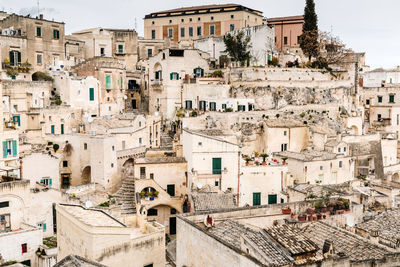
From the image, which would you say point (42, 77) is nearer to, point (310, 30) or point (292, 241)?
point (310, 30)

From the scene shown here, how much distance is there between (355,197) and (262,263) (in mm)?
14636

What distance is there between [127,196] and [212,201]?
8.55 meters

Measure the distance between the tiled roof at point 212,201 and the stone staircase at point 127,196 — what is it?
5284 mm

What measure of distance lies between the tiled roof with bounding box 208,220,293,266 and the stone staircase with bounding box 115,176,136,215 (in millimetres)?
14972

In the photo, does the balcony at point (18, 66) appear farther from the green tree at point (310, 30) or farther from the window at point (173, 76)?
the green tree at point (310, 30)

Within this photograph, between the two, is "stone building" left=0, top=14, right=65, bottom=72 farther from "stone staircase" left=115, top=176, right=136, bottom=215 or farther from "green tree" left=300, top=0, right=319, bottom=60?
"green tree" left=300, top=0, right=319, bottom=60

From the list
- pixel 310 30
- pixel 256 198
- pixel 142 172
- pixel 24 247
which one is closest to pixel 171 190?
pixel 142 172

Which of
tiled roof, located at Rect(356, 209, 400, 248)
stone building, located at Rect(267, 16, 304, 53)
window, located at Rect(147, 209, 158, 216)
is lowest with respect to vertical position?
window, located at Rect(147, 209, 158, 216)

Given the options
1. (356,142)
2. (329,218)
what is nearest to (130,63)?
(356,142)

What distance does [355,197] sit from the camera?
81.3 feet

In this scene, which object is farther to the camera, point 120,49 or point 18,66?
point 120,49

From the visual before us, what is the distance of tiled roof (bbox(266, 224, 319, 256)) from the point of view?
44.5 feet

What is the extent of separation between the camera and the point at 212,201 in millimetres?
27750

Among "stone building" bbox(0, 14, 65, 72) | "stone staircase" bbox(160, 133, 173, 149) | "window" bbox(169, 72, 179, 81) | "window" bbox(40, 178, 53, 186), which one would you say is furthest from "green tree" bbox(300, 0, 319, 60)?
"window" bbox(40, 178, 53, 186)
